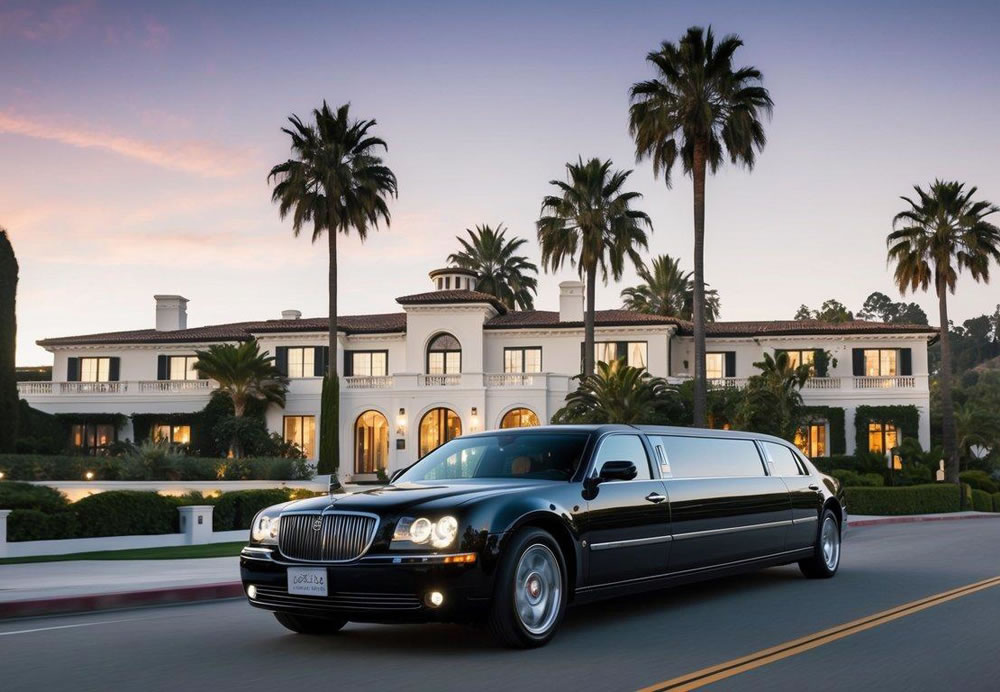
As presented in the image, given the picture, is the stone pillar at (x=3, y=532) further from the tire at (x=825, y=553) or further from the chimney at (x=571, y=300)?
the chimney at (x=571, y=300)

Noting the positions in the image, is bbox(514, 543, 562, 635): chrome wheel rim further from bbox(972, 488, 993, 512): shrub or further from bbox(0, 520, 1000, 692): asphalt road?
bbox(972, 488, 993, 512): shrub

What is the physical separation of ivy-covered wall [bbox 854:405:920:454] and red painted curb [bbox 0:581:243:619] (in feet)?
138

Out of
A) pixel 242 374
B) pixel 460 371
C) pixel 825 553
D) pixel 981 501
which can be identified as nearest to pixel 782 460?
pixel 825 553

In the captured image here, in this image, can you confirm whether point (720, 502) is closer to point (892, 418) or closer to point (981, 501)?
point (981, 501)

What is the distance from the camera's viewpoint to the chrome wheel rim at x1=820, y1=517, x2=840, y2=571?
12.9m

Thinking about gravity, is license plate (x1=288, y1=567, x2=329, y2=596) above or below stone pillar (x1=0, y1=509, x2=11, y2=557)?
above

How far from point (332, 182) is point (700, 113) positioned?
16.5 m

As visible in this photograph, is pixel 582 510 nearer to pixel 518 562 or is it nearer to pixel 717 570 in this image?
pixel 518 562

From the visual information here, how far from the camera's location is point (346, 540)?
25.3 ft

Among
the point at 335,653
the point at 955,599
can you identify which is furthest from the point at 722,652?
the point at 955,599

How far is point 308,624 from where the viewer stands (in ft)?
28.5

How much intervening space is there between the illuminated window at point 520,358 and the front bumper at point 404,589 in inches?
1753

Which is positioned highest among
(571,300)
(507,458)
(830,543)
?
(571,300)

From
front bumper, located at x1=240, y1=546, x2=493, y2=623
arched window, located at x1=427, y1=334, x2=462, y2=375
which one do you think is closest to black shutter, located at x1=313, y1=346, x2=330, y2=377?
arched window, located at x1=427, y1=334, x2=462, y2=375
